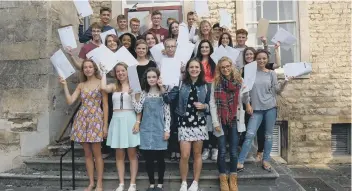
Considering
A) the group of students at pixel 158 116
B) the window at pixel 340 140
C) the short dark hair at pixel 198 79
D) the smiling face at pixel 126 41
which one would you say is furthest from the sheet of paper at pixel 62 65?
the window at pixel 340 140

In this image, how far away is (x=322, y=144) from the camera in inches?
318

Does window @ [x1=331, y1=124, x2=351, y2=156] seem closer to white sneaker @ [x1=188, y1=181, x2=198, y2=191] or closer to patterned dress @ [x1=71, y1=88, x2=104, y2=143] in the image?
white sneaker @ [x1=188, y1=181, x2=198, y2=191]

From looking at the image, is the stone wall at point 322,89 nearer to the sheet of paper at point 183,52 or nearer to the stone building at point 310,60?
the stone building at point 310,60

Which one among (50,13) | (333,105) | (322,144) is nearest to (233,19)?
(333,105)

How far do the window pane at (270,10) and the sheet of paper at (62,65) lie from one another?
5524mm

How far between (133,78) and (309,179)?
4.35 metres

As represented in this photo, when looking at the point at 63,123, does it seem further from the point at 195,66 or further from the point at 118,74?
the point at 195,66

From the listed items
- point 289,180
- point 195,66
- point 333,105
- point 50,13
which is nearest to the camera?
point 195,66

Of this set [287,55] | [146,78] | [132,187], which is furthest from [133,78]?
[287,55]

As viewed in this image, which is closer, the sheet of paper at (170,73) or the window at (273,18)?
the sheet of paper at (170,73)

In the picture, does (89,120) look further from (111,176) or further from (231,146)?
(231,146)

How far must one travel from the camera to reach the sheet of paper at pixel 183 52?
4.34m

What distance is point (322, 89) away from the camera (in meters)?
7.99

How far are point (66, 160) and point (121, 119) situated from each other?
A: 4.74 feet
